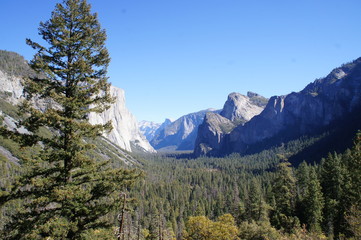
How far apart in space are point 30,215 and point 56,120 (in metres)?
4.23

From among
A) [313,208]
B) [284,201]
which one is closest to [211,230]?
[313,208]

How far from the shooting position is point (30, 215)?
10453mm

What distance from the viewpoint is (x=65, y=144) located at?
11594mm

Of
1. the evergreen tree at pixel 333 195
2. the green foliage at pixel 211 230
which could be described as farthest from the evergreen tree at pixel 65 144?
the evergreen tree at pixel 333 195

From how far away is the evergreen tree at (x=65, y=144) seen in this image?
10352 mm

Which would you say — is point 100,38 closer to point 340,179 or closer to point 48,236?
point 48,236

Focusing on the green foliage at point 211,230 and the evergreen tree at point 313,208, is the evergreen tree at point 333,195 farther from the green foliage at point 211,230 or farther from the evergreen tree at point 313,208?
the green foliage at point 211,230

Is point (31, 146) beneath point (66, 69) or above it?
beneath

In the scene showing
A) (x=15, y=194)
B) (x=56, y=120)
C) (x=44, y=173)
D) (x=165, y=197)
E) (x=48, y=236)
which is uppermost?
(x=56, y=120)

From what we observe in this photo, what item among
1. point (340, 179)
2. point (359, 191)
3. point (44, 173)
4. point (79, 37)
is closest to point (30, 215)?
point (44, 173)

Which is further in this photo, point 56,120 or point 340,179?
point 340,179

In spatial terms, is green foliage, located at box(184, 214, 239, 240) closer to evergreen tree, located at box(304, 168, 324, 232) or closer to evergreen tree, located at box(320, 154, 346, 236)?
evergreen tree, located at box(320, 154, 346, 236)

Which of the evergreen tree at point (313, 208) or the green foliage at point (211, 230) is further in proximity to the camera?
the evergreen tree at point (313, 208)

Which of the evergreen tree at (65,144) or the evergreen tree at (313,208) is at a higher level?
the evergreen tree at (65,144)
